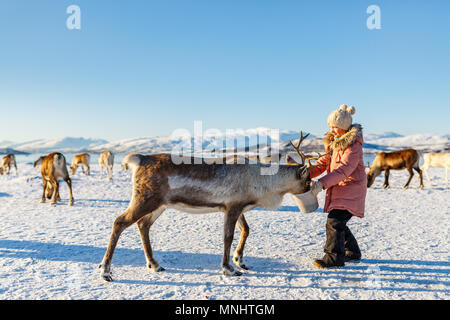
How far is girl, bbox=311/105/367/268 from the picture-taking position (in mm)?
4008

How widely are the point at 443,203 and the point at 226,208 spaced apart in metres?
9.22

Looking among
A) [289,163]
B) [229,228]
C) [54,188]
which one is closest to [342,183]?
[289,163]

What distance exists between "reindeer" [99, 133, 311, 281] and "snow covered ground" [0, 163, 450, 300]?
14.1 inches

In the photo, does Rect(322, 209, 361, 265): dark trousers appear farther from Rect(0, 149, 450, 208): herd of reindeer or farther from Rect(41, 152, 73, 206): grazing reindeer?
Rect(41, 152, 73, 206): grazing reindeer

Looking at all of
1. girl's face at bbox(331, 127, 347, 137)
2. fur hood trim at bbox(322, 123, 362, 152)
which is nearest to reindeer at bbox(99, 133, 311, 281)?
fur hood trim at bbox(322, 123, 362, 152)

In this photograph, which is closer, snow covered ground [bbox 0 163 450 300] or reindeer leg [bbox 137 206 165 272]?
snow covered ground [bbox 0 163 450 300]

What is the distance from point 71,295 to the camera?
3.29 m

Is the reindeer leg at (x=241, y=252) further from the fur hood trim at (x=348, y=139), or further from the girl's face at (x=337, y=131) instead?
the girl's face at (x=337, y=131)

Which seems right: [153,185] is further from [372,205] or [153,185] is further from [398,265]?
[372,205]

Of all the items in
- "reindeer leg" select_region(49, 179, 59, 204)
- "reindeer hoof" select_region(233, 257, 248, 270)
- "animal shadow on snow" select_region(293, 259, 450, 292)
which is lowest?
"animal shadow on snow" select_region(293, 259, 450, 292)

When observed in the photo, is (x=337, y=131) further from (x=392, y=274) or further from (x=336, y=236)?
(x=392, y=274)

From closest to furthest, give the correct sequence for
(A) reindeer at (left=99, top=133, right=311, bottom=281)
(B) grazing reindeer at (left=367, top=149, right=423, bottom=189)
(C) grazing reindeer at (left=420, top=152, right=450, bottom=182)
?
(A) reindeer at (left=99, top=133, right=311, bottom=281), (B) grazing reindeer at (left=367, top=149, right=423, bottom=189), (C) grazing reindeer at (left=420, top=152, right=450, bottom=182)

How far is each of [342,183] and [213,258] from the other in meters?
2.30
